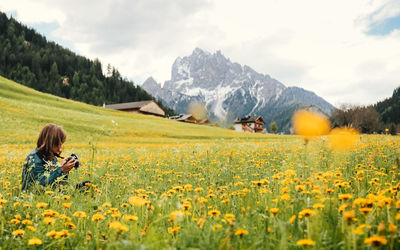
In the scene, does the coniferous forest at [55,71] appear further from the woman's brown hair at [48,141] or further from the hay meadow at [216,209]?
the hay meadow at [216,209]

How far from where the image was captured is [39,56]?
352 ft

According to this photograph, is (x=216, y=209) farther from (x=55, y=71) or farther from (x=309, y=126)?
(x=55, y=71)

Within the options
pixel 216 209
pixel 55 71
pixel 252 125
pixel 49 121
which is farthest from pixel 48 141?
Result: pixel 55 71

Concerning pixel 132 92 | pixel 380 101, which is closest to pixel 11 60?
pixel 132 92

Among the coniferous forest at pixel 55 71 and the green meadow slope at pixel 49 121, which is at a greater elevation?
the coniferous forest at pixel 55 71

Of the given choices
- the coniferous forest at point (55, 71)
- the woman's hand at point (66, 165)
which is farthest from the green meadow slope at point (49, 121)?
the coniferous forest at point (55, 71)

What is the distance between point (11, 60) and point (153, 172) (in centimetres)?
12131

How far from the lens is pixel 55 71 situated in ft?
347

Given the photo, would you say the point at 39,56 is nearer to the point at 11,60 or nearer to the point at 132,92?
the point at 11,60

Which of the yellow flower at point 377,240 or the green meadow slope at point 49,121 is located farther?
the green meadow slope at point 49,121

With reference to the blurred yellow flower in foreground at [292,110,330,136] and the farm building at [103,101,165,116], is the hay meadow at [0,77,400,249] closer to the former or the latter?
the blurred yellow flower in foreground at [292,110,330,136]

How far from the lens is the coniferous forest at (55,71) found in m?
97.6

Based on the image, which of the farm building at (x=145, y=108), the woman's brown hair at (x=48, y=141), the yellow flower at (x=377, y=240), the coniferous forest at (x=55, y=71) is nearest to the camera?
the yellow flower at (x=377, y=240)

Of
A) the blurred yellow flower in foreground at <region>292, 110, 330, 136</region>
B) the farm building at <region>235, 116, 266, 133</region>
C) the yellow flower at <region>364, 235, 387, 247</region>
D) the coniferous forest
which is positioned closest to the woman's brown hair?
the blurred yellow flower in foreground at <region>292, 110, 330, 136</region>
